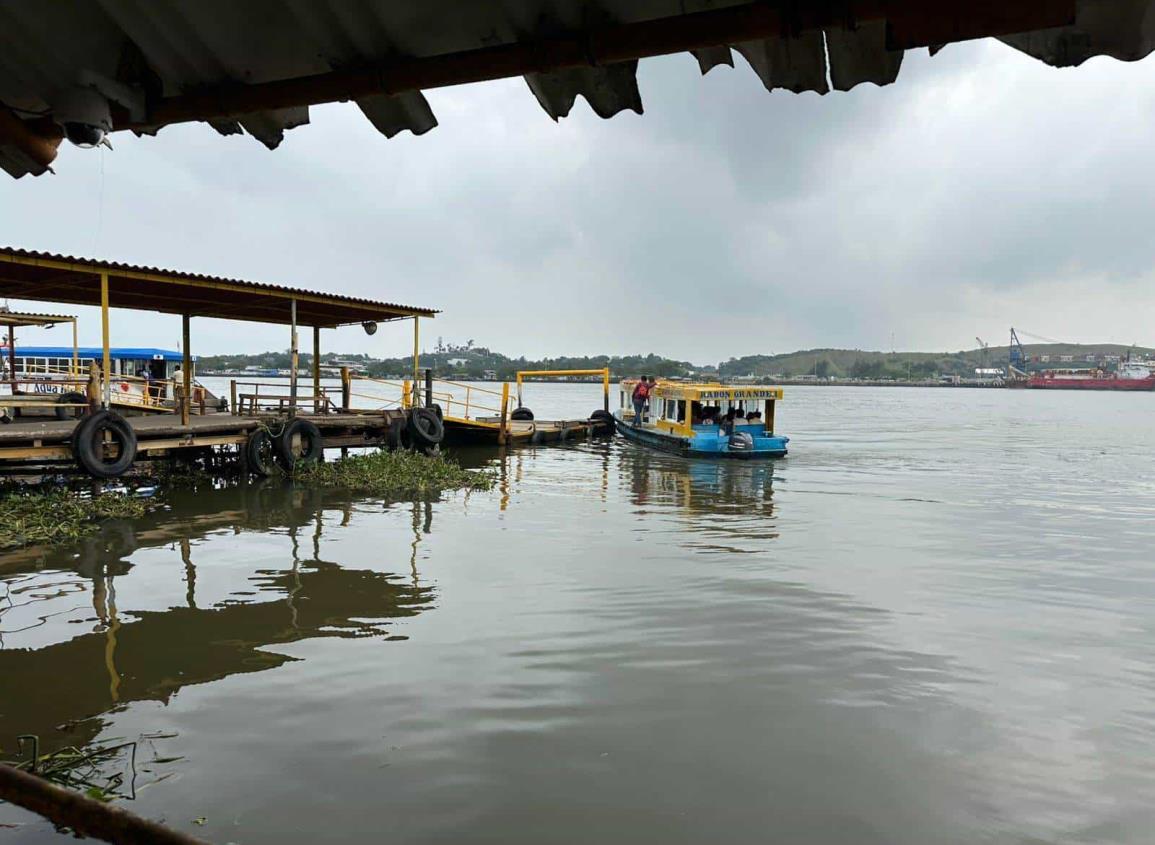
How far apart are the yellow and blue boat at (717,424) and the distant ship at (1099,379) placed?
154035 mm

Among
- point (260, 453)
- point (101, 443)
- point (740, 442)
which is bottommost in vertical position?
point (740, 442)

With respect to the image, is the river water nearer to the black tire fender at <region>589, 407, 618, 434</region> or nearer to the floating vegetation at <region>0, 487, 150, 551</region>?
the floating vegetation at <region>0, 487, 150, 551</region>

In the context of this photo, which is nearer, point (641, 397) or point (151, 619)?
Result: point (151, 619)

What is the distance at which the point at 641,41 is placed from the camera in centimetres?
252

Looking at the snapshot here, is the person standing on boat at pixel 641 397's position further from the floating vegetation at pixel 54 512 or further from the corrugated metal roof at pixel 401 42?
the corrugated metal roof at pixel 401 42

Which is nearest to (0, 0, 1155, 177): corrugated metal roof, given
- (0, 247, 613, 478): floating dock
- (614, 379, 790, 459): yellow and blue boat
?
(0, 247, 613, 478): floating dock

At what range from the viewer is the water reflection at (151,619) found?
555 cm

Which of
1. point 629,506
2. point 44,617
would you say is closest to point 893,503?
point 629,506

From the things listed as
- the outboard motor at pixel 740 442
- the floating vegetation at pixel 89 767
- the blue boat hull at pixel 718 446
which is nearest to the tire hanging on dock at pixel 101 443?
the floating vegetation at pixel 89 767

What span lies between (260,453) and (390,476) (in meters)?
2.95

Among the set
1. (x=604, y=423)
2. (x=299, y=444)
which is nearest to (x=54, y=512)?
(x=299, y=444)

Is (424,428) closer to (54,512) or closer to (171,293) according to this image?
(171,293)

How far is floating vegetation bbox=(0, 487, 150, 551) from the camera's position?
33.4 ft

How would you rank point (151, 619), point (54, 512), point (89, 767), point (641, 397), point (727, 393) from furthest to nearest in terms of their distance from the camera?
point (641, 397) → point (727, 393) → point (54, 512) → point (151, 619) → point (89, 767)
